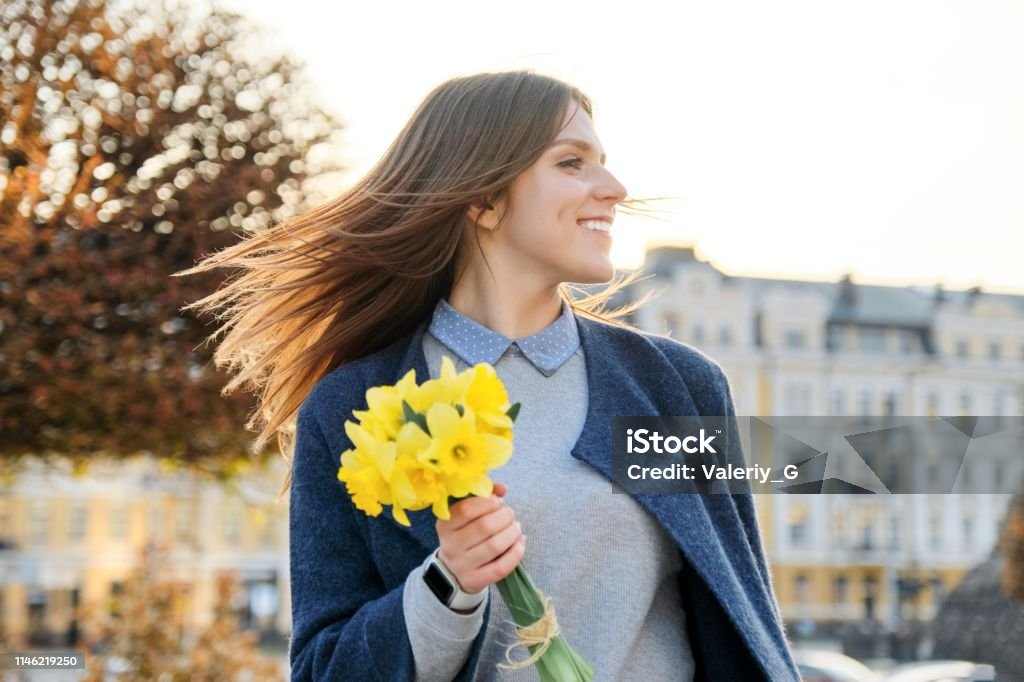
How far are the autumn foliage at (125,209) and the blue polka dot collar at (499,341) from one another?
527 centimetres

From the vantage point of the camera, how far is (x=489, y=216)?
2.55 metres

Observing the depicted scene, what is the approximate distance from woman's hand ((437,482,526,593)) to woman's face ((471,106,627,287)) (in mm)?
665

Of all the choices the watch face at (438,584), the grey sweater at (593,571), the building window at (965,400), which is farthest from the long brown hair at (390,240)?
the building window at (965,400)

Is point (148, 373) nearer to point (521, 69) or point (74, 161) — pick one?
point (74, 161)

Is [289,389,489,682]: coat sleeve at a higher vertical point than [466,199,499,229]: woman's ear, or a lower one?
lower

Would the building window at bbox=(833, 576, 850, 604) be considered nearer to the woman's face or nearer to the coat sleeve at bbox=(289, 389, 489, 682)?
the woman's face

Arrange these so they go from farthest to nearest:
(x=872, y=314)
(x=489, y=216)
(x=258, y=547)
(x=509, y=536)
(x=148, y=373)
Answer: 1. (x=872, y=314)
2. (x=258, y=547)
3. (x=148, y=373)
4. (x=489, y=216)
5. (x=509, y=536)

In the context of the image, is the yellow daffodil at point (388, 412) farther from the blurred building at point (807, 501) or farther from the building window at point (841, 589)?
the building window at point (841, 589)

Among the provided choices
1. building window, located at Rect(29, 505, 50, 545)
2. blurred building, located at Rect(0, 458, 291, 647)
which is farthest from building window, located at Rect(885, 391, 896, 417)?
building window, located at Rect(29, 505, 50, 545)

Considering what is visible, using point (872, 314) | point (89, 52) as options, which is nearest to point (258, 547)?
point (872, 314)

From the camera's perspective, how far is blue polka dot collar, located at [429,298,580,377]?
2508 mm

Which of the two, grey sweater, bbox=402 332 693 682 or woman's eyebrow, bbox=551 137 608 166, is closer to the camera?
grey sweater, bbox=402 332 693 682

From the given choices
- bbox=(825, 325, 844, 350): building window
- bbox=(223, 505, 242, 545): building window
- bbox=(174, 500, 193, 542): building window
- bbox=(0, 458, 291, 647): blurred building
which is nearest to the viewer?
bbox=(0, 458, 291, 647): blurred building

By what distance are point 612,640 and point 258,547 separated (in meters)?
54.4
